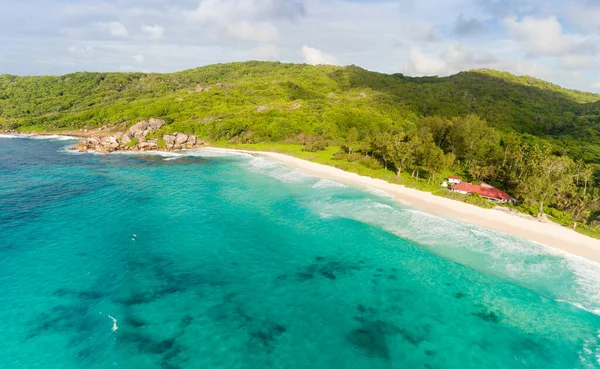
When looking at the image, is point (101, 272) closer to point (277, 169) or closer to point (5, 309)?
point (5, 309)

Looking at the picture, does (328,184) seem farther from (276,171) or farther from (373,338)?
(373,338)

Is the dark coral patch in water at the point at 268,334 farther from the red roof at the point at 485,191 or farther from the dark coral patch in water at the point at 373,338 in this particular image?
the red roof at the point at 485,191

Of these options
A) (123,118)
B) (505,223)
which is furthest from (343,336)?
(123,118)

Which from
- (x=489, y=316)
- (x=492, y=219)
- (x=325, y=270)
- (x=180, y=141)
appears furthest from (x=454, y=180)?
(x=180, y=141)

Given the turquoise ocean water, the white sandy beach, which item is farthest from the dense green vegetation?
the turquoise ocean water

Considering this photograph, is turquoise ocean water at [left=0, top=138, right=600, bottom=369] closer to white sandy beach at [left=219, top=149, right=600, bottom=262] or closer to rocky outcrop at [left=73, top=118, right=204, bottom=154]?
white sandy beach at [left=219, top=149, right=600, bottom=262]

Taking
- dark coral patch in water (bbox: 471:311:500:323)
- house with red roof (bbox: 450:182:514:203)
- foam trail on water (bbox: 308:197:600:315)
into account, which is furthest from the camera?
house with red roof (bbox: 450:182:514:203)

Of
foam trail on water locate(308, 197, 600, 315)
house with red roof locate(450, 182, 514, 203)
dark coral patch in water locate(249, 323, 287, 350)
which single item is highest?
house with red roof locate(450, 182, 514, 203)
